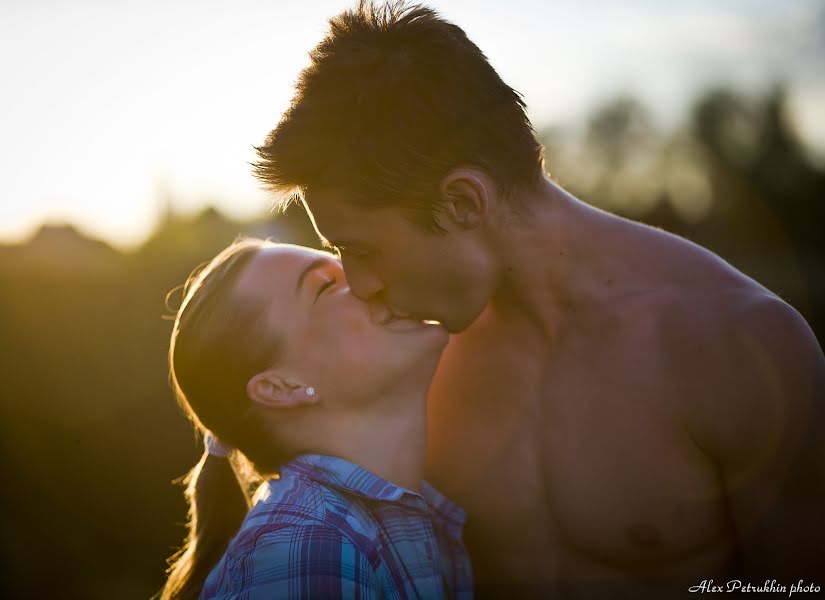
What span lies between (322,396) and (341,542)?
572 mm

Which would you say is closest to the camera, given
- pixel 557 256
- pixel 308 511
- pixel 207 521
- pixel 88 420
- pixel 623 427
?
pixel 308 511

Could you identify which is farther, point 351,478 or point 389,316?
point 389,316

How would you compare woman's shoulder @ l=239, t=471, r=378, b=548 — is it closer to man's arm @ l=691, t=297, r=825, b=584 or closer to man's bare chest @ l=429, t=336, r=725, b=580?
man's bare chest @ l=429, t=336, r=725, b=580

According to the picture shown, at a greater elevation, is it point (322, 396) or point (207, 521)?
point (322, 396)

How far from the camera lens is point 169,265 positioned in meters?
7.62

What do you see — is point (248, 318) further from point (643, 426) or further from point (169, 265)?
point (169, 265)

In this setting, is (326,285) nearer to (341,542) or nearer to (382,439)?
(382,439)

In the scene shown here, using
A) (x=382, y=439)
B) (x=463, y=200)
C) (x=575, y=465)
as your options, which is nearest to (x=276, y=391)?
(x=382, y=439)

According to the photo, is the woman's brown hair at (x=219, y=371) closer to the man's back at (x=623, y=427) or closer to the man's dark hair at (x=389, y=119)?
the man's dark hair at (x=389, y=119)

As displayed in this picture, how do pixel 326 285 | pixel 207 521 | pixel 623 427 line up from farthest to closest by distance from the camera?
pixel 207 521 → pixel 326 285 → pixel 623 427

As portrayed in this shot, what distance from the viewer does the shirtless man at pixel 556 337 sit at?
222cm

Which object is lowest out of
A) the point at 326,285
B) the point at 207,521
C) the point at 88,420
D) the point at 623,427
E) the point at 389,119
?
the point at 88,420

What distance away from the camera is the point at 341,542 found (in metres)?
2.24

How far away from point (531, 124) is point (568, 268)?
1.90 ft
